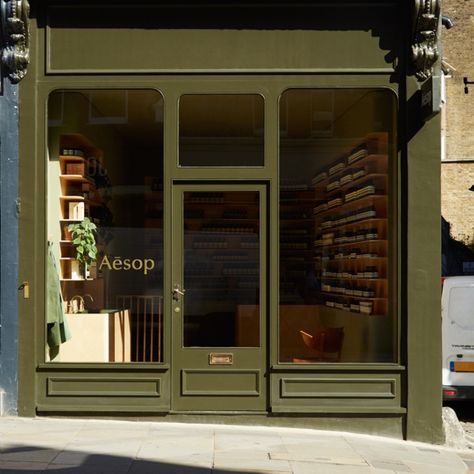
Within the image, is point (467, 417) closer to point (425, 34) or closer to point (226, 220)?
point (226, 220)

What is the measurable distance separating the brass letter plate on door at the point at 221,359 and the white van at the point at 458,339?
3170 mm

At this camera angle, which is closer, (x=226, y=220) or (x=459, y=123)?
(x=226, y=220)

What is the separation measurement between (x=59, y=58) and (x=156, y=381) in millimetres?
3693

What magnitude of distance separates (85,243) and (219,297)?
1.66 m

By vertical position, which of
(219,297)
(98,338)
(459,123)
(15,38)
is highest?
(459,123)

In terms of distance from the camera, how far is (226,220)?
8.68 m

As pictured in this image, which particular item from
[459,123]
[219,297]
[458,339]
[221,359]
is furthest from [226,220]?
[459,123]

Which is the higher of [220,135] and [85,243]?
[220,135]

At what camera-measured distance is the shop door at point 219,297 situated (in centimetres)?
847

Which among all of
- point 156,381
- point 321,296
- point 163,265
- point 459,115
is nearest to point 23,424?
point 156,381

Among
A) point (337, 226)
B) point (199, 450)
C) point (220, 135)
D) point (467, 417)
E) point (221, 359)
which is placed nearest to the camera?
point (199, 450)

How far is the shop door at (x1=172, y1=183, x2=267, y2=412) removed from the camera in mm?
8469

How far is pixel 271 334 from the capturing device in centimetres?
849

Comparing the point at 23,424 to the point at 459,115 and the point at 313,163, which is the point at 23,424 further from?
the point at 459,115
